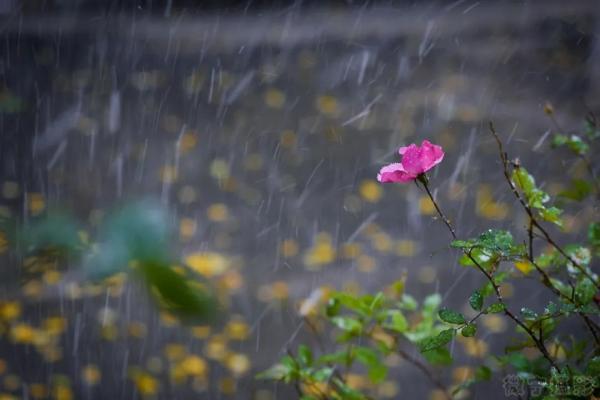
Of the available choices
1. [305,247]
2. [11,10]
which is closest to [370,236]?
[305,247]

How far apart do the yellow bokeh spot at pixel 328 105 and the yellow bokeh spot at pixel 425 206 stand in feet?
2.38

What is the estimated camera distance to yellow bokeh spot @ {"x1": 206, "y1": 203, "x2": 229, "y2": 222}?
3.22m

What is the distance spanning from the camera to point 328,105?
352cm

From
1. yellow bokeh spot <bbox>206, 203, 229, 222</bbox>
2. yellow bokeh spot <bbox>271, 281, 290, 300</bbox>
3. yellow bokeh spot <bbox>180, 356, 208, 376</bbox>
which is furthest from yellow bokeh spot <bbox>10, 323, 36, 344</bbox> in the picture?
yellow bokeh spot <bbox>271, 281, 290, 300</bbox>

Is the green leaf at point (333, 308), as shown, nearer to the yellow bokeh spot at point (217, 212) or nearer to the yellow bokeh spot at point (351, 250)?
the yellow bokeh spot at point (351, 250)

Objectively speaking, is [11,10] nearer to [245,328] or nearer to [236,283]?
[236,283]

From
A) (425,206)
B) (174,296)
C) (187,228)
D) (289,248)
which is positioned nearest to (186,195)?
(187,228)

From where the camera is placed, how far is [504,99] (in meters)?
3.33

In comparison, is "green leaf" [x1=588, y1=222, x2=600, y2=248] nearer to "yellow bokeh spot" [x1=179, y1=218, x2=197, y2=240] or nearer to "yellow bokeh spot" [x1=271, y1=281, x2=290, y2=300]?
"yellow bokeh spot" [x1=271, y1=281, x2=290, y2=300]

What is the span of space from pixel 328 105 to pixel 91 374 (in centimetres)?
193

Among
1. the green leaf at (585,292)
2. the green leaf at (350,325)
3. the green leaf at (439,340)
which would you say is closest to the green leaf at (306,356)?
the green leaf at (350,325)

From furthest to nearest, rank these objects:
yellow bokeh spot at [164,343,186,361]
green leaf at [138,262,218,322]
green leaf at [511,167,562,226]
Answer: yellow bokeh spot at [164,343,186,361]
green leaf at [511,167,562,226]
green leaf at [138,262,218,322]

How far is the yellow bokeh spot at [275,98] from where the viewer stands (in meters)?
3.51

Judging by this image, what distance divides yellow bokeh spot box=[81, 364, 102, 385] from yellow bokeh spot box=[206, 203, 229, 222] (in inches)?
37.1
